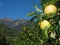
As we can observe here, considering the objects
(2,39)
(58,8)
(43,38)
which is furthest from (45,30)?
(2,39)

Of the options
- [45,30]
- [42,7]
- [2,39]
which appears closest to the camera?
[45,30]

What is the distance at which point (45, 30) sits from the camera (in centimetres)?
346

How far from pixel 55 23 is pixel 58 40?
0.30m

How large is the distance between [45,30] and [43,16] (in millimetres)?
238

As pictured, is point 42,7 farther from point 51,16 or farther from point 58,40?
point 58,40

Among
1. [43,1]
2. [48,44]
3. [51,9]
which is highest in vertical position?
[43,1]

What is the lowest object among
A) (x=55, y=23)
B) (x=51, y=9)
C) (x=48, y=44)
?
(x=48, y=44)

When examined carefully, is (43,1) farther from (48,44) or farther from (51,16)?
(48,44)

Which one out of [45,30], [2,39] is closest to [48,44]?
[45,30]

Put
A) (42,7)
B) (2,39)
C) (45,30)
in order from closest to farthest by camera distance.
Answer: (45,30) < (42,7) < (2,39)

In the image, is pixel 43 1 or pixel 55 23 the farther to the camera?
pixel 43 1

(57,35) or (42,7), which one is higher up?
(42,7)

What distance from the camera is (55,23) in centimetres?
357

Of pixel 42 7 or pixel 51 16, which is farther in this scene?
pixel 42 7
